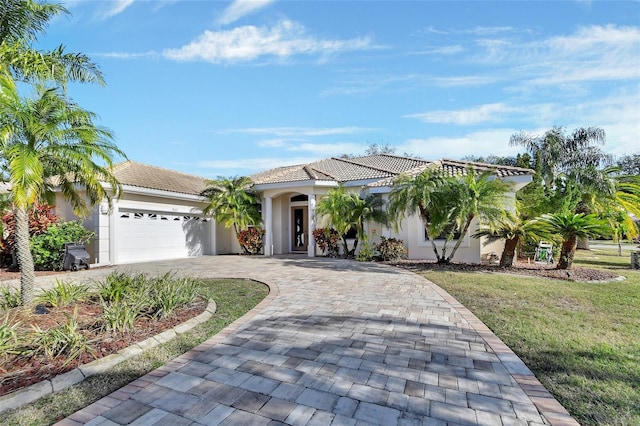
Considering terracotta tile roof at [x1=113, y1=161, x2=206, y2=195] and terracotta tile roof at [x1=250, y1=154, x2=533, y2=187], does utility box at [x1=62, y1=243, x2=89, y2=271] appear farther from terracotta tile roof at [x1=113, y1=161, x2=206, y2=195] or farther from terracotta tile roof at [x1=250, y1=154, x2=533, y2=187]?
terracotta tile roof at [x1=250, y1=154, x2=533, y2=187]

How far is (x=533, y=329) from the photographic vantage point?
5.42m

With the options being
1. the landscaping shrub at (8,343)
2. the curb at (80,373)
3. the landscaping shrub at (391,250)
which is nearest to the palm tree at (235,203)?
the landscaping shrub at (391,250)

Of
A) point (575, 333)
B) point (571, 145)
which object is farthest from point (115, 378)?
point (571, 145)

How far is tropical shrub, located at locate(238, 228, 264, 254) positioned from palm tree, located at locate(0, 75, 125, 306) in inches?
438

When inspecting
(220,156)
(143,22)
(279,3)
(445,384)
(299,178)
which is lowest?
(445,384)

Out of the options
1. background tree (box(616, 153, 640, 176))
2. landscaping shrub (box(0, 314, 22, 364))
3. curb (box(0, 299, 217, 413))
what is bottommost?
curb (box(0, 299, 217, 413))

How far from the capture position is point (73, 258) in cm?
1302

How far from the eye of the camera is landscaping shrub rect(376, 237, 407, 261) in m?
15.2

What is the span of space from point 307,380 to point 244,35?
1181 cm

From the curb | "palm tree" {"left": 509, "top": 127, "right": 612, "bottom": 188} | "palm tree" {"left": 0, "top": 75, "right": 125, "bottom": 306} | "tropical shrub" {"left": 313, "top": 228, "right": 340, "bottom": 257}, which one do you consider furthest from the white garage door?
"palm tree" {"left": 509, "top": 127, "right": 612, "bottom": 188}

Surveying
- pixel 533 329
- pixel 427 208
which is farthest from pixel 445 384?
pixel 427 208

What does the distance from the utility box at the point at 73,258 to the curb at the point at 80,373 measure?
1044 cm

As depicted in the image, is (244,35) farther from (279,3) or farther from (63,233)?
(63,233)

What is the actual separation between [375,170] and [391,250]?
6005 millimetres
